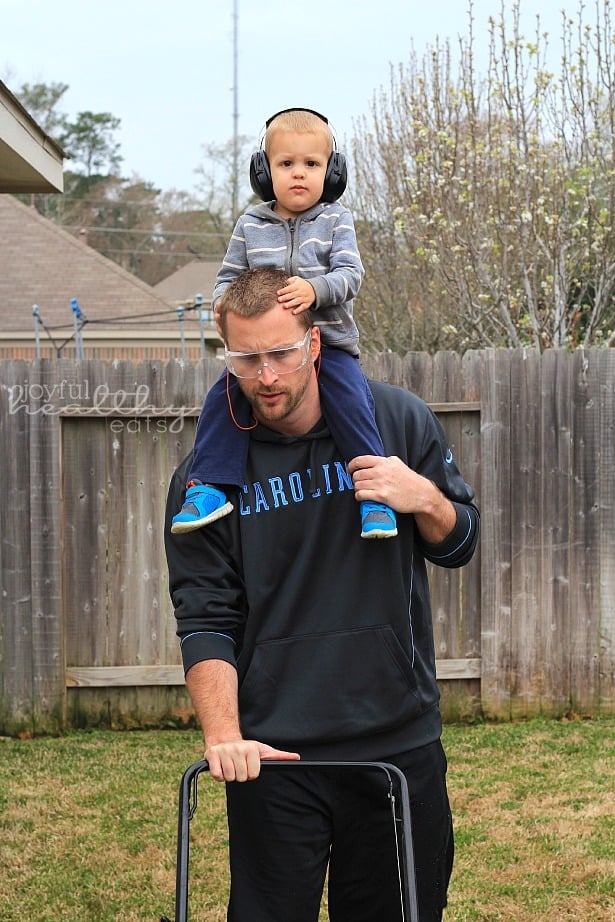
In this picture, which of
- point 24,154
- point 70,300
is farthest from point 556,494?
point 70,300

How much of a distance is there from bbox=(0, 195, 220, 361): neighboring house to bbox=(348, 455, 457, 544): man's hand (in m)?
17.9

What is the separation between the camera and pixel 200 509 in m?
2.57

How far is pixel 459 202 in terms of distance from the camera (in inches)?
473

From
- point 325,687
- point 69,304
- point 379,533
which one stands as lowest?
point 325,687

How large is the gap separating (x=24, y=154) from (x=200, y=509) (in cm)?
320

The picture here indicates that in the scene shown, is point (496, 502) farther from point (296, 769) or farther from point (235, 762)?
point (235, 762)

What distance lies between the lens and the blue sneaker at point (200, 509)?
255 centimetres

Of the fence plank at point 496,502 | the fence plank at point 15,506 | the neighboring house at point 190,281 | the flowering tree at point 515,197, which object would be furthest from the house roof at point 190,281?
the fence plank at point 496,502

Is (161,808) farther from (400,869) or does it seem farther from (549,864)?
(400,869)

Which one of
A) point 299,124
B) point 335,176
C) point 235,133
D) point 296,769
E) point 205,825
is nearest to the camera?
point 296,769

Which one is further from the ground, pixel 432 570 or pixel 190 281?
pixel 190 281

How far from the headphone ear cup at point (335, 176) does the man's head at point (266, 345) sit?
1.82 feet

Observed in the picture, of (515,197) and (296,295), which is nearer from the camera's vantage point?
(296,295)

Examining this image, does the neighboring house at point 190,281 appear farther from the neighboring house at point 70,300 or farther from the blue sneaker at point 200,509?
the blue sneaker at point 200,509
